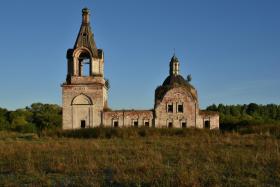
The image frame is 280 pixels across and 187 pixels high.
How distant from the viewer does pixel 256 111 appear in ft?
282

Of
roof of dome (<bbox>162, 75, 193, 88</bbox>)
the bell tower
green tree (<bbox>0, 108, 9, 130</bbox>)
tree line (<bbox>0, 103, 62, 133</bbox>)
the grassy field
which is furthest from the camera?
green tree (<bbox>0, 108, 9, 130</bbox>)

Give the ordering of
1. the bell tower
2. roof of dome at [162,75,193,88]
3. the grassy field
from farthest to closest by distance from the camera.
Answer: roof of dome at [162,75,193,88] < the bell tower < the grassy field

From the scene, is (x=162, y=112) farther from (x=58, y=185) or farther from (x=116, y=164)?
(x=58, y=185)

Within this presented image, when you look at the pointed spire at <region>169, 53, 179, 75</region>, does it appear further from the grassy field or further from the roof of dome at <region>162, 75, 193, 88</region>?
the grassy field

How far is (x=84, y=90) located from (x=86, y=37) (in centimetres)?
463

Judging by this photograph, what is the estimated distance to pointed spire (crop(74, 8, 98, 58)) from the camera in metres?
35.6

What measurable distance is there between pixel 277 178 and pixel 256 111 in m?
80.7

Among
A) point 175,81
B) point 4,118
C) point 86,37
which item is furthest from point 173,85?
point 4,118

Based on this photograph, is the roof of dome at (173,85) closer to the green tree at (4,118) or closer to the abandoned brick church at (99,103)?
the abandoned brick church at (99,103)

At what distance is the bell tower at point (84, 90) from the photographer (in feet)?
116

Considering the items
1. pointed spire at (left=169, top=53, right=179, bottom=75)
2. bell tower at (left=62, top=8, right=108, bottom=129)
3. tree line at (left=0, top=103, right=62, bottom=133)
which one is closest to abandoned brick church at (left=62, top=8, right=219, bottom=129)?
bell tower at (left=62, top=8, right=108, bottom=129)

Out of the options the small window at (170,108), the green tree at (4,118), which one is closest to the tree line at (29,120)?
the green tree at (4,118)

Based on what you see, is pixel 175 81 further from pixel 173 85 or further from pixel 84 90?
pixel 84 90

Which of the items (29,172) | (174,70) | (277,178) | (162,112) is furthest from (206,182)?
(174,70)
